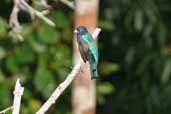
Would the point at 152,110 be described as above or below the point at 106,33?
below

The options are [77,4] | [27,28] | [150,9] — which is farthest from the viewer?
[150,9]

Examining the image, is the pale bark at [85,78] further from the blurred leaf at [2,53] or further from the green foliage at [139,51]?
the green foliage at [139,51]

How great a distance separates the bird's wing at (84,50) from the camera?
1.78 m

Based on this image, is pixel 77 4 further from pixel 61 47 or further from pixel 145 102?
pixel 145 102

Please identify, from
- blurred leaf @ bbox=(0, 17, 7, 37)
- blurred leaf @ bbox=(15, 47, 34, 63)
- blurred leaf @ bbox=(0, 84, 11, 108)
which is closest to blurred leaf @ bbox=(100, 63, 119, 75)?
blurred leaf @ bbox=(15, 47, 34, 63)

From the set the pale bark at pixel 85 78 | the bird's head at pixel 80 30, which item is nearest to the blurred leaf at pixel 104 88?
the pale bark at pixel 85 78

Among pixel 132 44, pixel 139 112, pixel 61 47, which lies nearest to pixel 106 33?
pixel 132 44

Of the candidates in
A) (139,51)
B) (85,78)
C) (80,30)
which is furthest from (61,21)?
(80,30)

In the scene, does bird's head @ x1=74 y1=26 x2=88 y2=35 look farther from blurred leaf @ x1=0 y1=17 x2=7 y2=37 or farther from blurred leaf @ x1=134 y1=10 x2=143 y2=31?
blurred leaf @ x1=134 y1=10 x2=143 y2=31

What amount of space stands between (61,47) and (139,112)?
98 centimetres

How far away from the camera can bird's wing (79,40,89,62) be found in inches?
70.1

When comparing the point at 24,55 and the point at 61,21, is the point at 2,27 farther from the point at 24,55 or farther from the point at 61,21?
the point at 61,21

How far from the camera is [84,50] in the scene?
1808mm

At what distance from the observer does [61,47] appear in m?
4.09
